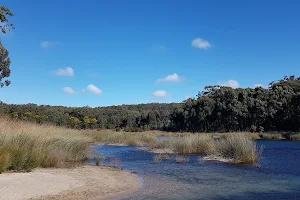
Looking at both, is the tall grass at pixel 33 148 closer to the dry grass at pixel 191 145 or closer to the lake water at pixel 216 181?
the lake water at pixel 216 181

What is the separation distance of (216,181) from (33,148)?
7874mm

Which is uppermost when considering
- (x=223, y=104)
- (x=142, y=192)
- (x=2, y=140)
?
(x=223, y=104)

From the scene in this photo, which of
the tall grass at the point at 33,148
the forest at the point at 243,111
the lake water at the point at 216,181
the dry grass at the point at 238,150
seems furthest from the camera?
the forest at the point at 243,111

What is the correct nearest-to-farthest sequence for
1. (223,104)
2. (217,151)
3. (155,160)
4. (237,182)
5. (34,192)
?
(34,192)
(237,182)
(155,160)
(217,151)
(223,104)

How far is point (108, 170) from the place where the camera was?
1666 cm

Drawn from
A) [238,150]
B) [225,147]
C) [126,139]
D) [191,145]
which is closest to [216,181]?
[238,150]

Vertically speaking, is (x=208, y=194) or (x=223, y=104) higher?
(x=223, y=104)

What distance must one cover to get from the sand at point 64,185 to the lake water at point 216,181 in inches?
32.8

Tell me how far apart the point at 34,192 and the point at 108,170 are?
251 inches

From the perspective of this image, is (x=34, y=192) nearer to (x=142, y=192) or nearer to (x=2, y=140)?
(x=142, y=192)

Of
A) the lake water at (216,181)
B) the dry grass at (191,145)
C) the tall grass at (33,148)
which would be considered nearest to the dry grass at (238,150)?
the lake water at (216,181)

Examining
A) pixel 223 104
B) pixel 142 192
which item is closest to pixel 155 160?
pixel 142 192

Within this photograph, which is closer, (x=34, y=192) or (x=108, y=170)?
(x=34, y=192)

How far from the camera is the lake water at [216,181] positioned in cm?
1157
